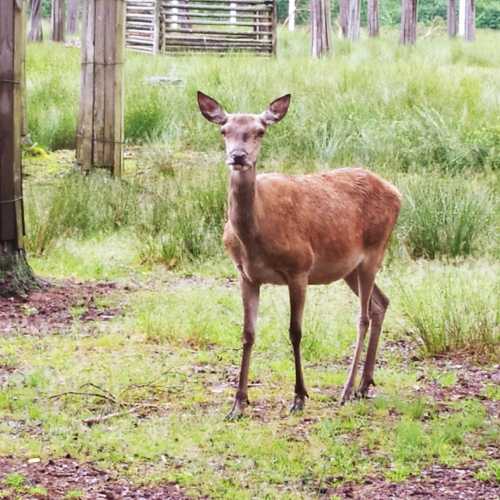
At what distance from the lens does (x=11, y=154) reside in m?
9.00

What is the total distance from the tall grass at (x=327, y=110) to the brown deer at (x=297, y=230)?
6.07 metres

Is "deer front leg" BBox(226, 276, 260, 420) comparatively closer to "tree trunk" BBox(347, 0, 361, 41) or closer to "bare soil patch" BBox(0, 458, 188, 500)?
"bare soil patch" BBox(0, 458, 188, 500)

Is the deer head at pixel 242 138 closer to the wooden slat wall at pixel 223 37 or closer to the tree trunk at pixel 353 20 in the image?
the wooden slat wall at pixel 223 37

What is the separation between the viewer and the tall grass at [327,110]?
14031mm

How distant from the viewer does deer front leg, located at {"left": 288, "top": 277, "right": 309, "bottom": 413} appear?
6.65 metres

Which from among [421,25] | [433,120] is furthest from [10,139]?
[421,25]

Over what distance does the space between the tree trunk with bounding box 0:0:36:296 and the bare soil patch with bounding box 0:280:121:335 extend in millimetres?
152

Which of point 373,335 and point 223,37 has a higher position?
point 223,37

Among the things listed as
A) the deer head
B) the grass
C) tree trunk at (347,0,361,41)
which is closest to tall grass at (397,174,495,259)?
the grass

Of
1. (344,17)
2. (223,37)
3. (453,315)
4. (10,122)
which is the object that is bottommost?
(453,315)

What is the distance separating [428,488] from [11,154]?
456 cm

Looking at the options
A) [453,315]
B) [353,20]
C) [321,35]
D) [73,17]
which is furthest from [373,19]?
[453,315]

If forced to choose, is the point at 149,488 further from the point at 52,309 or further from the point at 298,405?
the point at 52,309

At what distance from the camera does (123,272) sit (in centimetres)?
1027
